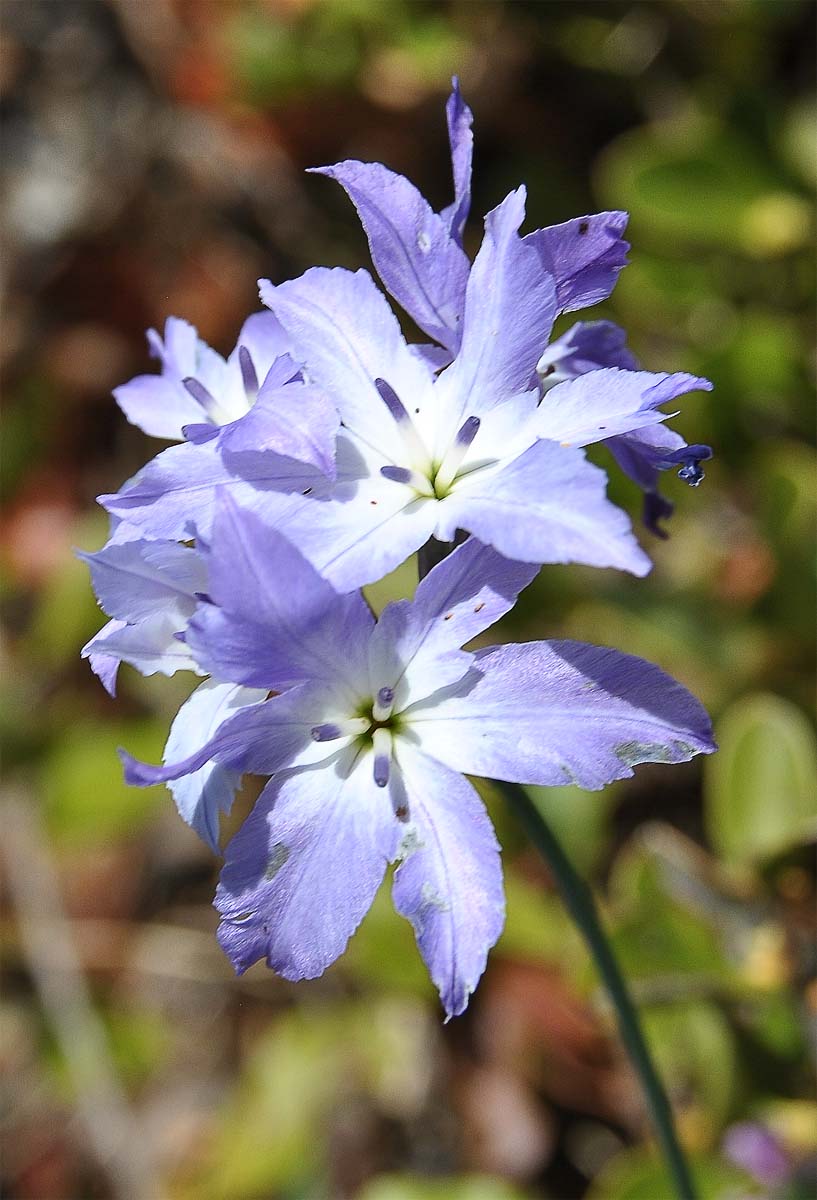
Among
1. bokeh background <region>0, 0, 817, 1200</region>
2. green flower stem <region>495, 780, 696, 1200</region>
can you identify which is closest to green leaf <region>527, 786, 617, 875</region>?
bokeh background <region>0, 0, 817, 1200</region>

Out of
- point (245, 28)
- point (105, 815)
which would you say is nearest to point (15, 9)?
point (245, 28)

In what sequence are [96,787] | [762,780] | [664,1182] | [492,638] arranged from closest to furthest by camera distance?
[664,1182], [762,780], [492,638], [96,787]

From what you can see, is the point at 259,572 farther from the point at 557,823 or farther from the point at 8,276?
the point at 8,276

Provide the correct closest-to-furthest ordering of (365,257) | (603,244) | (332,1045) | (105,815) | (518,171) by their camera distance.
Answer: (603,244)
(332,1045)
(105,815)
(518,171)
(365,257)

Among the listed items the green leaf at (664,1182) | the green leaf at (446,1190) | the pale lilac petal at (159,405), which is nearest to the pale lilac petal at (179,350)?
the pale lilac petal at (159,405)

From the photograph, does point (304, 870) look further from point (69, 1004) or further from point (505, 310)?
point (69, 1004)

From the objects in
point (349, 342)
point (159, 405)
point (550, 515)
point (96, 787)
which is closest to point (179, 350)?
point (159, 405)
